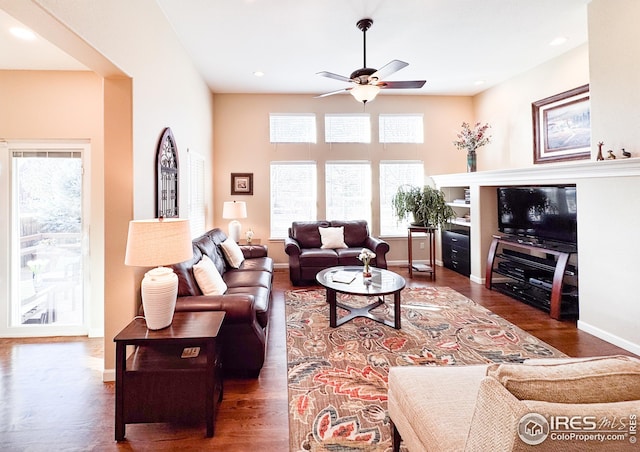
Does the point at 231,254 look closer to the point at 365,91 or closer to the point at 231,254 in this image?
the point at 231,254

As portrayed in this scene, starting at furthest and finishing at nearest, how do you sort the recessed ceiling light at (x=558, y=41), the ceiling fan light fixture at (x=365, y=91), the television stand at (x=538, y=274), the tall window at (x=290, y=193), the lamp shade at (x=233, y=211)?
the tall window at (x=290, y=193) < the lamp shade at (x=233, y=211) < the recessed ceiling light at (x=558, y=41) < the television stand at (x=538, y=274) < the ceiling fan light fixture at (x=365, y=91)

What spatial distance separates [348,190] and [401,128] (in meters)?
1.67

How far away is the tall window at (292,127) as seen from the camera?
6.32 metres

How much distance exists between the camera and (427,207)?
18.6 feet

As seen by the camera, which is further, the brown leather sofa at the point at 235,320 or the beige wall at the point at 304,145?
the beige wall at the point at 304,145

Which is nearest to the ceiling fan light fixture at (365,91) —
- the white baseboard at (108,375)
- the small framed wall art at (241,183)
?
the small framed wall art at (241,183)

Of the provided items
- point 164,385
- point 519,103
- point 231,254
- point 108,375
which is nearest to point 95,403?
point 108,375

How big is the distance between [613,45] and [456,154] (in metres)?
3.57

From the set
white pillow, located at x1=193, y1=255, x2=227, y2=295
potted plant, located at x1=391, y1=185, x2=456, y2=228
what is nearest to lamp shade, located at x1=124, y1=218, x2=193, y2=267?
white pillow, located at x1=193, y1=255, x2=227, y2=295

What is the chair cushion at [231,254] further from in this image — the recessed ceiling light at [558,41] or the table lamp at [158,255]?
the recessed ceiling light at [558,41]

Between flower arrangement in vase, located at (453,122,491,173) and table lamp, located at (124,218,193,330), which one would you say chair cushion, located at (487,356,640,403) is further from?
flower arrangement in vase, located at (453,122,491,173)

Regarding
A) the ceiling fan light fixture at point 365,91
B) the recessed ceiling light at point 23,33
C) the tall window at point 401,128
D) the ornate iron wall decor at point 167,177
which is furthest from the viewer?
the tall window at point 401,128

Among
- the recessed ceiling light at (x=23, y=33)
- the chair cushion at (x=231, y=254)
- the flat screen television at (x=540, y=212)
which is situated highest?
the recessed ceiling light at (x=23, y=33)

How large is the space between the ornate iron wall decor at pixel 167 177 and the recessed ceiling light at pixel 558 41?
16.1ft
